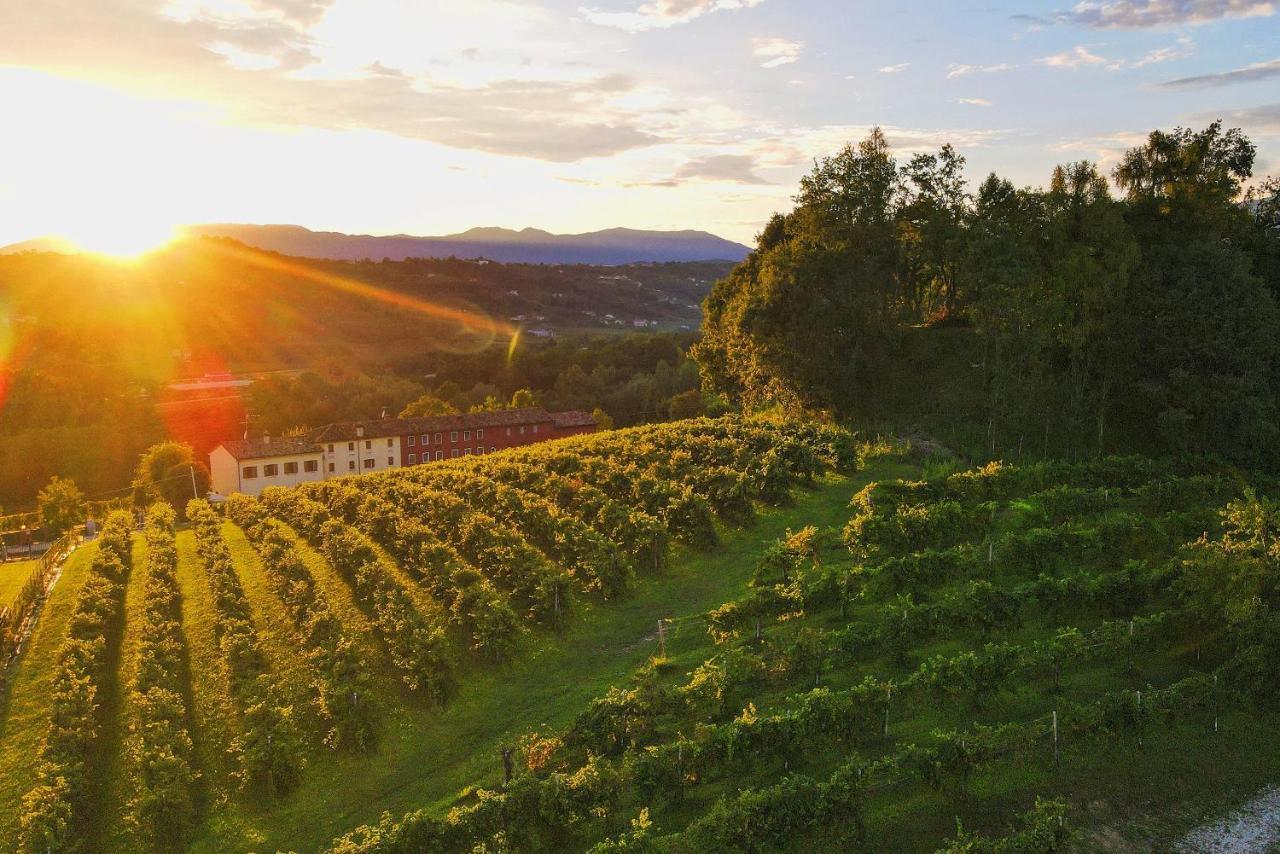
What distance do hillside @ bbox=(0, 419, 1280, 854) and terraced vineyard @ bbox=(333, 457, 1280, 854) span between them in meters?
0.07

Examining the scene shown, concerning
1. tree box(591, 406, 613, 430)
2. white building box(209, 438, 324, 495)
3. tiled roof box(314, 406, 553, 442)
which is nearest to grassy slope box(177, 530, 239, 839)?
white building box(209, 438, 324, 495)

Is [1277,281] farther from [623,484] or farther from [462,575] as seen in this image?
[462,575]

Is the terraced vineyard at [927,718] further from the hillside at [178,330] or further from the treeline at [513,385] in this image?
the hillside at [178,330]

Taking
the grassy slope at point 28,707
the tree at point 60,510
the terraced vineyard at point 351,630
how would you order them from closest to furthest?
1. the terraced vineyard at point 351,630
2. the grassy slope at point 28,707
3. the tree at point 60,510

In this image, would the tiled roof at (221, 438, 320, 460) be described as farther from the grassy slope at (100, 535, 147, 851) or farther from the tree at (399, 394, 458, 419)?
the grassy slope at (100, 535, 147, 851)

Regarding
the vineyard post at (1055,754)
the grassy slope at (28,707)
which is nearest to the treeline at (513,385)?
the grassy slope at (28,707)

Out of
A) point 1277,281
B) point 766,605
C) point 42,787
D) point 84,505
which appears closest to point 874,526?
point 766,605

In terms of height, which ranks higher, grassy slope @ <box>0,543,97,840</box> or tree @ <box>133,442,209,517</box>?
grassy slope @ <box>0,543,97,840</box>

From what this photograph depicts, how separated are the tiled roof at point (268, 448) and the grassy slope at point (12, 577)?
70.9 ft

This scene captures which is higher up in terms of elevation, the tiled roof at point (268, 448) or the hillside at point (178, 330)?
the hillside at point (178, 330)

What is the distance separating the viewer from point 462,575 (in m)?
26.9

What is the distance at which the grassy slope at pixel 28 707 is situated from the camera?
59.5 feet

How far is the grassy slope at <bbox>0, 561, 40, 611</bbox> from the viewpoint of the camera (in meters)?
31.4

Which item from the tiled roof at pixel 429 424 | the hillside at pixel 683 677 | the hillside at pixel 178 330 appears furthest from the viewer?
the hillside at pixel 178 330
